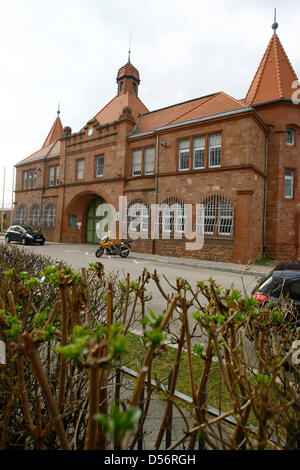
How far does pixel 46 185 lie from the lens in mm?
29422

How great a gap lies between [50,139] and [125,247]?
25708 mm

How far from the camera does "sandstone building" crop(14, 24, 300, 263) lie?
15750 mm

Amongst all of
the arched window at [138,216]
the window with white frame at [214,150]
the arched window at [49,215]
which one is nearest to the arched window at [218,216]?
the window with white frame at [214,150]

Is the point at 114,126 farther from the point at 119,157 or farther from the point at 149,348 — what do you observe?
the point at 149,348

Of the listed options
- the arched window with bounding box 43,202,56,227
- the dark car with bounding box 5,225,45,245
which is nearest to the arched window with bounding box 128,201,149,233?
the dark car with bounding box 5,225,45,245

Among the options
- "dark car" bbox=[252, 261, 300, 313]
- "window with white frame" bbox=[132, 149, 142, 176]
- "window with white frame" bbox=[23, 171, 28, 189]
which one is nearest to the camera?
"dark car" bbox=[252, 261, 300, 313]

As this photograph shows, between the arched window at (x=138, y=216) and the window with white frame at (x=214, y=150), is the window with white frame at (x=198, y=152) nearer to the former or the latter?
the window with white frame at (x=214, y=150)

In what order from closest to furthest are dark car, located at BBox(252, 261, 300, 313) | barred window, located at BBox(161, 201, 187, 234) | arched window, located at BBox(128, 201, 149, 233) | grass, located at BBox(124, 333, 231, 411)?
grass, located at BBox(124, 333, 231, 411), dark car, located at BBox(252, 261, 300, 313), barred window, located at BBox(161, 201, 187, 234), arched window, located at BBox(128, 201, 149, 233)

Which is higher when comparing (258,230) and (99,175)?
(99,175)

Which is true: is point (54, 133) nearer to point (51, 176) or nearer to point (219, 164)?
point (51, 176)

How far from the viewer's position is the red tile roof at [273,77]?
18312 millimetres

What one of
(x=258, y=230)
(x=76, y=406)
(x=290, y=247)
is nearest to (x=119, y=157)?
(x=258, y=230)

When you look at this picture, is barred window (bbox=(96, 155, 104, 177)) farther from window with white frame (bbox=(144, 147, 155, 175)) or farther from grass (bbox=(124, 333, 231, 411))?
grass (bbox=(124, 333, 231, 411))

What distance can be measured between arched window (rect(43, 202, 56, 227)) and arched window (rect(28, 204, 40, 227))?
144 cm
